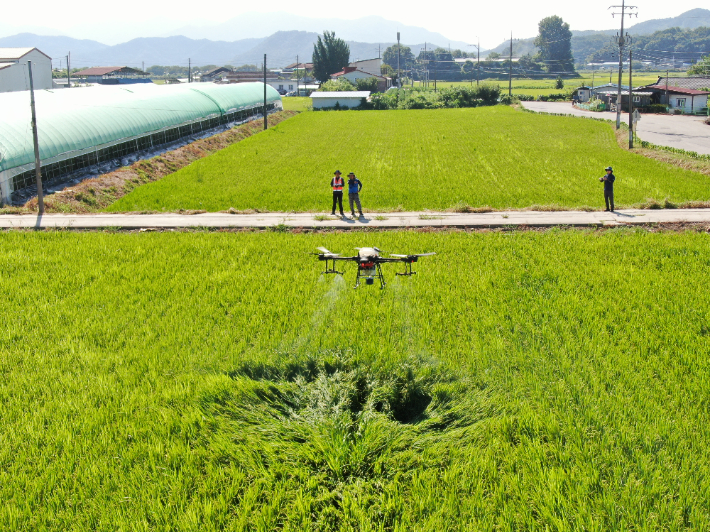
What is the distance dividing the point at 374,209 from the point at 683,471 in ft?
52.5

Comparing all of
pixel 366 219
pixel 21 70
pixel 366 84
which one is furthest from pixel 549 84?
pixel 366 219

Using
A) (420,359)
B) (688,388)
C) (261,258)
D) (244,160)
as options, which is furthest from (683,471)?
(244,160)

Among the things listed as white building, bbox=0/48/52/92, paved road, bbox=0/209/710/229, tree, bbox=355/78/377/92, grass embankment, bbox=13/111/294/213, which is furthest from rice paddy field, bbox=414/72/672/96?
paved road, bbox=0/209/710/229

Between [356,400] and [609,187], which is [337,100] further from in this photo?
[356,400]

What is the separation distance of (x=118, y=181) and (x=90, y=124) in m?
4.39

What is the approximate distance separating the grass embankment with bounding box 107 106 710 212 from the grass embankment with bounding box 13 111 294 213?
1.15 meters

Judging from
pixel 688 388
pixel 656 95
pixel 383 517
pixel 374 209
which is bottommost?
pixel 383 517

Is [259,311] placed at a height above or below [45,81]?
below

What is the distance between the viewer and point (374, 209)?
21.5 m

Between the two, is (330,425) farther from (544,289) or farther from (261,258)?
(261,258)

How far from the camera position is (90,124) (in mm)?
28641

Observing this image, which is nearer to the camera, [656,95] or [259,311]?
[259,311]

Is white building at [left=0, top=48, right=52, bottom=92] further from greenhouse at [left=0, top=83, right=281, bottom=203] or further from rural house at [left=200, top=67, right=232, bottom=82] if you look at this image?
rural house at [left=200, top=67, right=232, bottom=82]

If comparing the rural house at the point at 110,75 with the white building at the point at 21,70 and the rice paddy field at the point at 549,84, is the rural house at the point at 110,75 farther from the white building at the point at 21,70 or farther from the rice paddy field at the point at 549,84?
the rice paddy field at the point at 549,84
